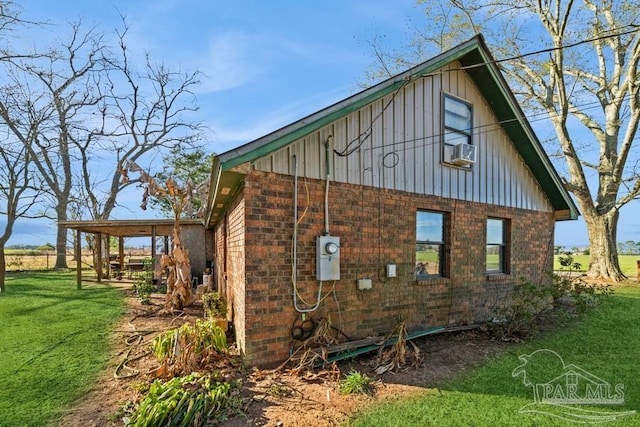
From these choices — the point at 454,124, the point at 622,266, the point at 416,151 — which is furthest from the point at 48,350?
the point at 622,266

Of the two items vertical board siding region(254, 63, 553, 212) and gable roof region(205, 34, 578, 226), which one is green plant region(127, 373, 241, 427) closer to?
gable roof region(205, 34, 578, 226)

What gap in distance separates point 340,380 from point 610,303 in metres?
9.78

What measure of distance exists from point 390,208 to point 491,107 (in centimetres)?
424

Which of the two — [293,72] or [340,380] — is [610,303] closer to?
[340,380]

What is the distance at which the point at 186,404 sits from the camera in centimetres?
360

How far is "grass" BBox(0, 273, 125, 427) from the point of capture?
13.6ft

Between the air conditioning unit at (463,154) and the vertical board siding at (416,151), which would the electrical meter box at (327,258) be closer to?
the vertical board siding at (416,151)

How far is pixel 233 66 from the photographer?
33.2ft

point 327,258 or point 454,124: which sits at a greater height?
point 454,124

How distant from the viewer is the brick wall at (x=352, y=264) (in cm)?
483

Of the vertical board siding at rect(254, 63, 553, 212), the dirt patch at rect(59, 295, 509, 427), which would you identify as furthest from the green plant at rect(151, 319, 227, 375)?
the vertical board siding at rect(254, 63, 553, 212)

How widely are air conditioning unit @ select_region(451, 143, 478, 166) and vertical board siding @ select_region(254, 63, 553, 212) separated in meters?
0.22

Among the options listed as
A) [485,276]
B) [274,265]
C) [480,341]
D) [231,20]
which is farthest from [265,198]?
[231,20]

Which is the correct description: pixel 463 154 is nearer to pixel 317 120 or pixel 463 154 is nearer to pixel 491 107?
pixel 491 107
